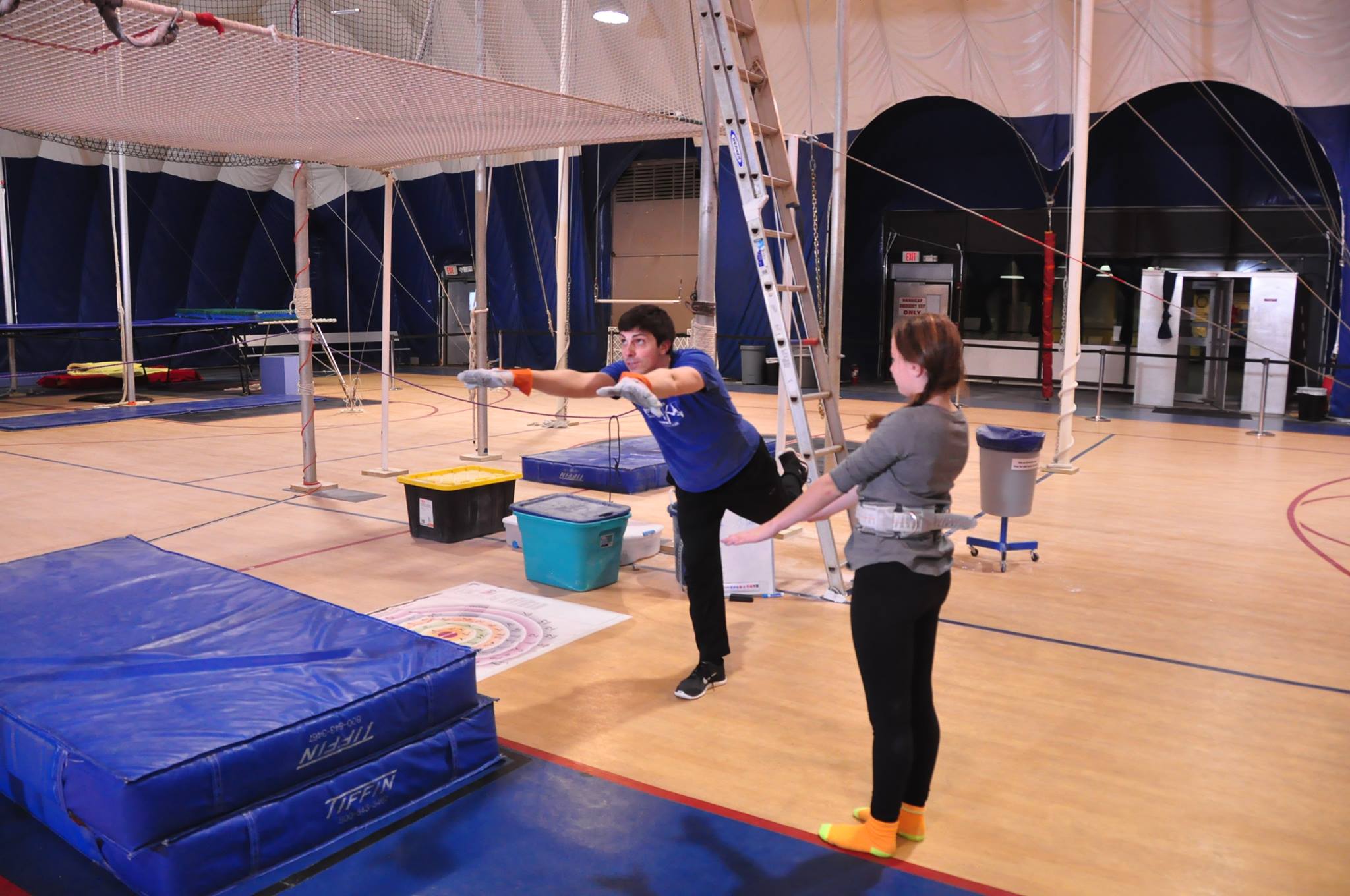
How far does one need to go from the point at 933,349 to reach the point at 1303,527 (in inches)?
224

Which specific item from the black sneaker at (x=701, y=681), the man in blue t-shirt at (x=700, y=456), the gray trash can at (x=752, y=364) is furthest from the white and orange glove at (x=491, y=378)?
the gray trash can at (x=752, y=364)

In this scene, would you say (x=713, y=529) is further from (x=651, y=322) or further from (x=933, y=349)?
(x=933, y=349)

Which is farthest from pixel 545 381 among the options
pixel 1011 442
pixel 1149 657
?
pixel 1011 442

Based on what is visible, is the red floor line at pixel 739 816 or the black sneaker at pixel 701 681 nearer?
the red floor line at pixel 739 816

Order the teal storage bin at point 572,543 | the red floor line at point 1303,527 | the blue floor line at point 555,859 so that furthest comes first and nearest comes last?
the red floor line at point 1303,527, the teal storage bin at point 572,543, the blue floor line at point 555,859

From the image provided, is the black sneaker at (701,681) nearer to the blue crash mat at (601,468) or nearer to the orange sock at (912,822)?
the orange sock at (912,822)

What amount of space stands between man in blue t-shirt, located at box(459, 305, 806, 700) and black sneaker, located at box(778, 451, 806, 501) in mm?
205

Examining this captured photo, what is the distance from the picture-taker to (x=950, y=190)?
16281mm

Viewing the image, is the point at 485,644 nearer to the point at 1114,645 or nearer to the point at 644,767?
the point at 644,767

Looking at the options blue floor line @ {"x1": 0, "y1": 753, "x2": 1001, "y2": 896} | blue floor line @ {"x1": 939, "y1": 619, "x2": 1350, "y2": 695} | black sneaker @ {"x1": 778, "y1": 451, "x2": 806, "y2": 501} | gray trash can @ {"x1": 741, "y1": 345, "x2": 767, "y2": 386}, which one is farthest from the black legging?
gray trash can @ {"x1": 741, "y1": 345, "x2": 767, "y2": 386}

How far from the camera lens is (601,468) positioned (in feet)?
25.3

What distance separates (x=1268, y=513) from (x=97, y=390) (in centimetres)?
1460

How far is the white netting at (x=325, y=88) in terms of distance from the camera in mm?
4414

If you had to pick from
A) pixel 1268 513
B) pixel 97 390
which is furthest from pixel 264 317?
Result: pixel 1268 513
